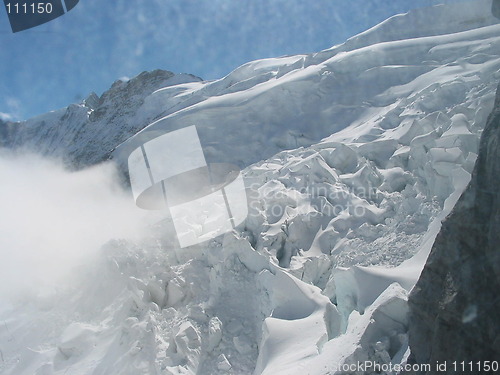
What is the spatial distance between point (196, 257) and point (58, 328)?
2.44 m

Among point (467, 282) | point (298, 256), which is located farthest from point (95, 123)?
point (467, 282)

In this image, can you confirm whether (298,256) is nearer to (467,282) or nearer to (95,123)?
(467,282)

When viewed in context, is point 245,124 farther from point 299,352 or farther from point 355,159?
point 299,352

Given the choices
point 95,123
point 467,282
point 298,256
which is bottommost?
point 95,123

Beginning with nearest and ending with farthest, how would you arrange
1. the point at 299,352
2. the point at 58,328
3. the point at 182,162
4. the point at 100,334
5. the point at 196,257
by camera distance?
the point at 299,352 < the point at 100,334 < the point at 58,328 < the point at 196,257 < the point at 182,162

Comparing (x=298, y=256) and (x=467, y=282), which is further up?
(x=467, y=282)

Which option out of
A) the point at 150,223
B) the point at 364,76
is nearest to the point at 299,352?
the point at 150,223

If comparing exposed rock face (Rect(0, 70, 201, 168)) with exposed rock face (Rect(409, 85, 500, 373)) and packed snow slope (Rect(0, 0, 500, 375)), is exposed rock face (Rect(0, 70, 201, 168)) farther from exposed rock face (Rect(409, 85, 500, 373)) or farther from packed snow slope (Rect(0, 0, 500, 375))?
exposed rock face (Rect(409, 85, 500, 373))

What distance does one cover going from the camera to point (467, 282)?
2725 mm

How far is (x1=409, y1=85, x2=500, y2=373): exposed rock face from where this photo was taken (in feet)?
8.45

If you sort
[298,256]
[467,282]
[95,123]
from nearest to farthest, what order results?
[467,282]
[298,256]
[95,123]

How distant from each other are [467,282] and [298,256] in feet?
15.5

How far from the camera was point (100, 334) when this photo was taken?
21.8 feet

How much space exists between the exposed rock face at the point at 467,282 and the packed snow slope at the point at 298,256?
32.6 inches
